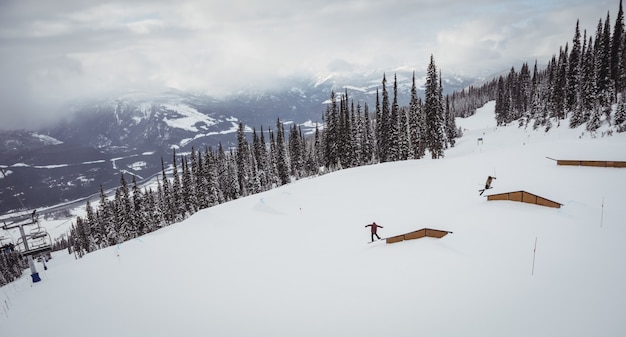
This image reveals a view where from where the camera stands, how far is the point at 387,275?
1130cm

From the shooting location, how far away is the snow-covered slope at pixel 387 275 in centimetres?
839

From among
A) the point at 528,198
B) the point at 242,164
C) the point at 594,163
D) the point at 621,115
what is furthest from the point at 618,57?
the point at 242,164

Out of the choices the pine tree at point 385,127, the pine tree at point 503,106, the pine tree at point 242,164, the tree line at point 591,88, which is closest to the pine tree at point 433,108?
the pine tree at point 385,127

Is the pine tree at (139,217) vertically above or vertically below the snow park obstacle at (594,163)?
below

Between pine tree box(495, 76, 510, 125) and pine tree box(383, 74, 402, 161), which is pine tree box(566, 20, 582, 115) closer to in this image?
pine tree box(383, 74, 402, 161)

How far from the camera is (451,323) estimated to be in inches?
315

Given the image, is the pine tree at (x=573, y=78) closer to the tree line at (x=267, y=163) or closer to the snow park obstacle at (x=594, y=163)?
the tree line at (x=267, y=163)

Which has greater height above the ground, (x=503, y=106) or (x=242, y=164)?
(x=503, y=106)

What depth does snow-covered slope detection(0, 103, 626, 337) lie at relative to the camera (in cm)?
839

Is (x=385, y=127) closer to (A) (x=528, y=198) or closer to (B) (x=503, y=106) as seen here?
(A) (x=528, y=198)

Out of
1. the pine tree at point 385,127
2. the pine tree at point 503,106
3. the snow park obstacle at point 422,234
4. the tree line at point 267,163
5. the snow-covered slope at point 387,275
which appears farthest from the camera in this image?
the pine tree at point 503,106

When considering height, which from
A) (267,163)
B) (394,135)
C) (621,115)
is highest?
(621,115)

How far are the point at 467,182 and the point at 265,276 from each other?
1813cm

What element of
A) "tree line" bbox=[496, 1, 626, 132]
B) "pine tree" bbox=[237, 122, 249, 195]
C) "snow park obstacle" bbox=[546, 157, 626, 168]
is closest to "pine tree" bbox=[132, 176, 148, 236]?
"pine tree" bbox=[237, 122, 249, 195]
